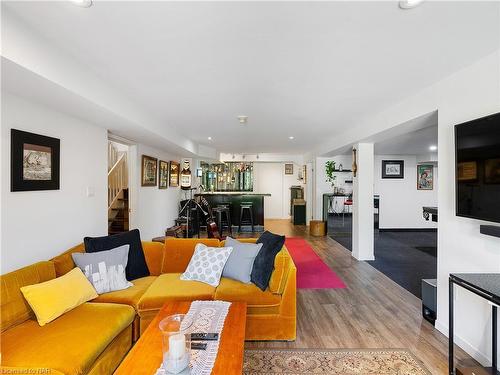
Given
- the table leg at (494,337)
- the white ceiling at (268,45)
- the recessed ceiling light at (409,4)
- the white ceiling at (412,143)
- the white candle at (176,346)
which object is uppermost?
the white ceiling at (268,45)

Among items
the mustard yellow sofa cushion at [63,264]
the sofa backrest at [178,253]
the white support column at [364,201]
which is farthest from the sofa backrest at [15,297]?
the white support column at [364,201]

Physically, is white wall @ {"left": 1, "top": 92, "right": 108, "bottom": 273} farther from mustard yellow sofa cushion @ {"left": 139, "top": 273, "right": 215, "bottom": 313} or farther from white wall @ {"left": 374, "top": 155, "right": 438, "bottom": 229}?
white wall @ {"left": 374, "top": 155, "right": 438, "bottom": 229}

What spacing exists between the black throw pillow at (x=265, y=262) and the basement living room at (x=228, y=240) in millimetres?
22

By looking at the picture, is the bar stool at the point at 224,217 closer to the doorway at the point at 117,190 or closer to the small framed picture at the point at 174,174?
the small framed picture at the point at 174,174

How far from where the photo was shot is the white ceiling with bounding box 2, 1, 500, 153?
1627 millimetres

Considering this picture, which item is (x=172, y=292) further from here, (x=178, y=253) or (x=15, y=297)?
(x=15, y=297)

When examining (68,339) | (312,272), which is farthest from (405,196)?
(68,339)

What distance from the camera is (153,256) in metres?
3.10

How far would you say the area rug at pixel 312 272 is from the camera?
3.80m

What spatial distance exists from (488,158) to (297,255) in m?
3.70

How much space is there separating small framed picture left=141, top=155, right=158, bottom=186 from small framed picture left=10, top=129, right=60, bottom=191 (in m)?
2.36

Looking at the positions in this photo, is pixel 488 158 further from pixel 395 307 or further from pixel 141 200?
pixel 141 200

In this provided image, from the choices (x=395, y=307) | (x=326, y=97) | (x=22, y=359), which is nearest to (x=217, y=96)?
(x=326, y=97)

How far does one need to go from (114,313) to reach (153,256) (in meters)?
1.03
